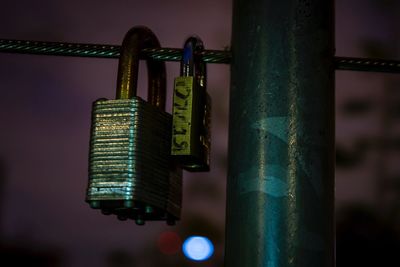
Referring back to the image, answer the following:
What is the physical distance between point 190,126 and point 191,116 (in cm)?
3

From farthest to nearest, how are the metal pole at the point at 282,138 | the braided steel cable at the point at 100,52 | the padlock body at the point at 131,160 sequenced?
1. the braided steel cable at the point at 100,52
2. the padlock body at the point at 131,160
3. the metal pole at the point at 282,138

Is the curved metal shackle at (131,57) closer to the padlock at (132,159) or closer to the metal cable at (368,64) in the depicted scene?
the padlock at (132,159)

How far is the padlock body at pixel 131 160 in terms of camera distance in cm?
213

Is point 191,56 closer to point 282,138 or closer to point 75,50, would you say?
point 75,50

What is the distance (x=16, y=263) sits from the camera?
56.8m

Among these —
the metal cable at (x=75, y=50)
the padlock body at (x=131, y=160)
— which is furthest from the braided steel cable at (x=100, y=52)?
the padlock body at (x=131, y=160)

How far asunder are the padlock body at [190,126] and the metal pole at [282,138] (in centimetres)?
13

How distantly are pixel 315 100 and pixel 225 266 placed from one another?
1.39 ft

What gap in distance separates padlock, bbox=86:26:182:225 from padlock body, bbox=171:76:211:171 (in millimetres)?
56

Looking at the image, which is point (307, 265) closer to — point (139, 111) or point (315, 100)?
point (315, 100)

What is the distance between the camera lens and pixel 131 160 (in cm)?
216

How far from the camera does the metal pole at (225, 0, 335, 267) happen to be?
195 centimetres

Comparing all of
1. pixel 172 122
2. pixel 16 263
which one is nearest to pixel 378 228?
pixel 16 263

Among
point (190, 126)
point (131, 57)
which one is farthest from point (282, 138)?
point (131, 57)
